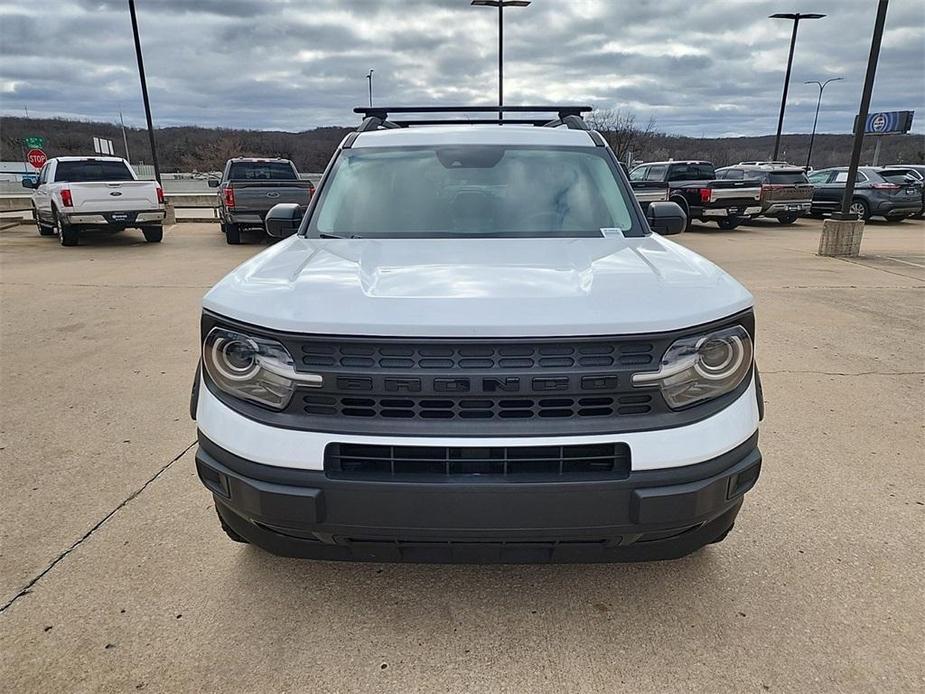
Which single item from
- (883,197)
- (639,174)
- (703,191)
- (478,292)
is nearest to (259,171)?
(639,174)

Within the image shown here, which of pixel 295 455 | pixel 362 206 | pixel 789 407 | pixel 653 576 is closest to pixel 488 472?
pixel 295 455

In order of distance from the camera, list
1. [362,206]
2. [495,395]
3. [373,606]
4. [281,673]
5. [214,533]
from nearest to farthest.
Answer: [495,395]
[281,673]
[373,606]
[214,533]
[362,206]

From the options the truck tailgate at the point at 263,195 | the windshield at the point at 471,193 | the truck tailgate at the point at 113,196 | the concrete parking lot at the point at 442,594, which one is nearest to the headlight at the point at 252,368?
the concrete parking lot at the point at 442,594

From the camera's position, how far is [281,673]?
2.10 metres

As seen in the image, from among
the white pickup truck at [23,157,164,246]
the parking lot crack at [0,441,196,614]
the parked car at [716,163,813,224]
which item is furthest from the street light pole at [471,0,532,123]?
the parking lot crack at [0,441,196,614]

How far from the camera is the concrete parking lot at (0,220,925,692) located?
2100 millimetres

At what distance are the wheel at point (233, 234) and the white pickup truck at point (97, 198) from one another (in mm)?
1448

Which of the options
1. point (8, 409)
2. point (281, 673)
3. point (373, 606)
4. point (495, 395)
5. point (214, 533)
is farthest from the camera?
Answer: point (8, 409)

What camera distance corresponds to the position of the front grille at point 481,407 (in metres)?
1.91

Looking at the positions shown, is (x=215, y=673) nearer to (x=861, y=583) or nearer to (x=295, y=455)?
(x=295, y=455)

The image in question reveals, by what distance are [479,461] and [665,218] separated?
244cm

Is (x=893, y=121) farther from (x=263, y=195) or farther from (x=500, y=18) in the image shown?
(x=263, y=195)

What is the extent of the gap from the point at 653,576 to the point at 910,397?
124 inches

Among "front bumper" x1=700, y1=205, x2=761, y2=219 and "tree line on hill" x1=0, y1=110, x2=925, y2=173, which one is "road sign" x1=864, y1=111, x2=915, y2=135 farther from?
"front bumper" x1=700, y1=205, x2=761, y2=219
